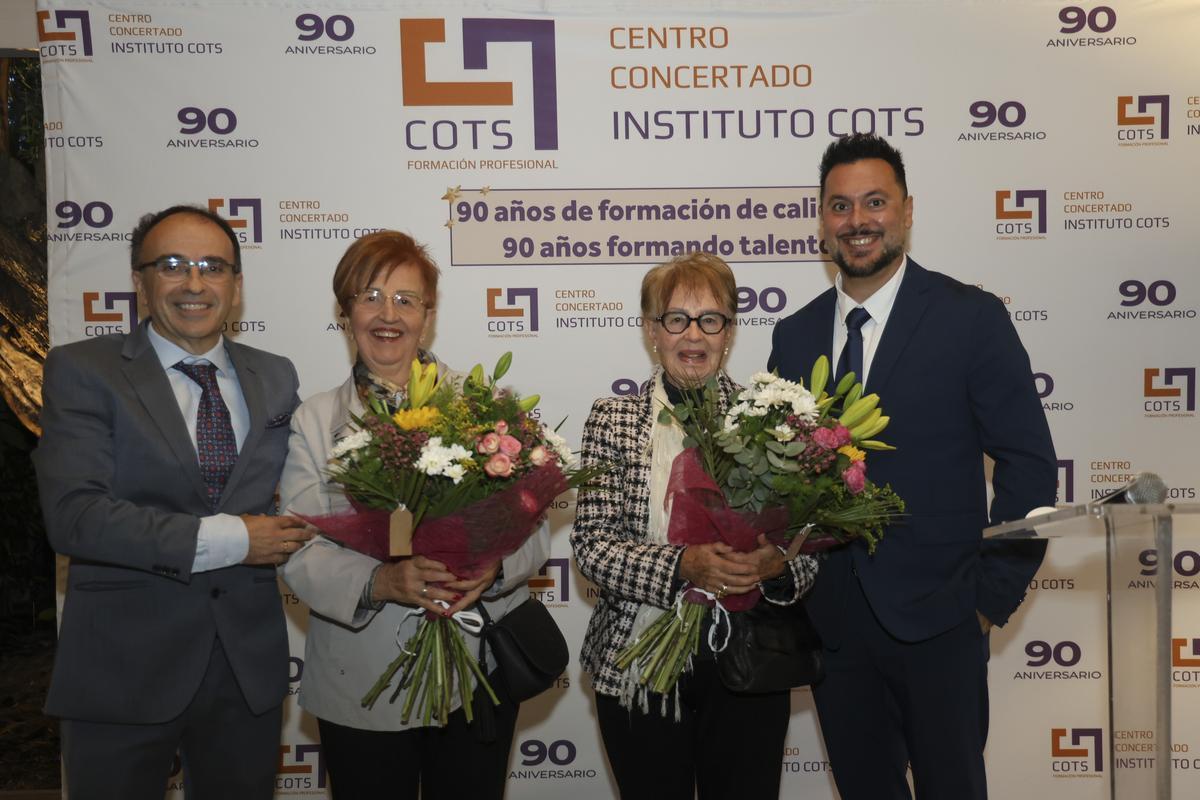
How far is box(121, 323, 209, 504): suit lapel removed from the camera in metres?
2.67

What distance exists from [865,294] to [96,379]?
218 cm

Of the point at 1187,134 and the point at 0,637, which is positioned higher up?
the point at 1187,134

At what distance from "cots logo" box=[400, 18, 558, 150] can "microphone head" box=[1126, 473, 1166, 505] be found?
3.01 meters

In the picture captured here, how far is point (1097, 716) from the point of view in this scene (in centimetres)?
434

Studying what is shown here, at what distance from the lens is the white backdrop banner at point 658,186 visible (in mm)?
4227

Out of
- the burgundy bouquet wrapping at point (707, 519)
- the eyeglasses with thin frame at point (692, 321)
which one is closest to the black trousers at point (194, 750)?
the burgundy bouquet wrapping at point (707, 519)

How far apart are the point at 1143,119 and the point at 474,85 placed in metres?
2.84

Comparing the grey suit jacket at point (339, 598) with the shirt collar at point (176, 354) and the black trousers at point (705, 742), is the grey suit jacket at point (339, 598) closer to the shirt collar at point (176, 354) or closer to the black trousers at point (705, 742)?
the shirt collar at point (176, 354)

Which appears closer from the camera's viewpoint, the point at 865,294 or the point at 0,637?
the point at 865,294

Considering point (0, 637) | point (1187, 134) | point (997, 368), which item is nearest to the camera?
point (997, 368)

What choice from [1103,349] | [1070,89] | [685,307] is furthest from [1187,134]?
[685,307]

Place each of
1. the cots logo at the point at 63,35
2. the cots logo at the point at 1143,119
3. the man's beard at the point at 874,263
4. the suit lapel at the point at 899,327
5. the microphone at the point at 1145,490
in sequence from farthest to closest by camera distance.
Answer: the cots logo at the point at 1143,119, the cots logo at the point at 63,35, the man's beard at the point at 874,263, the suit lapel at the point at 899,327, the microphone at the point at 1145,490

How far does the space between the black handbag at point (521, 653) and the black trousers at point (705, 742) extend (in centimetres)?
19

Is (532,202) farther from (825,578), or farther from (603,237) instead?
(825,578)
